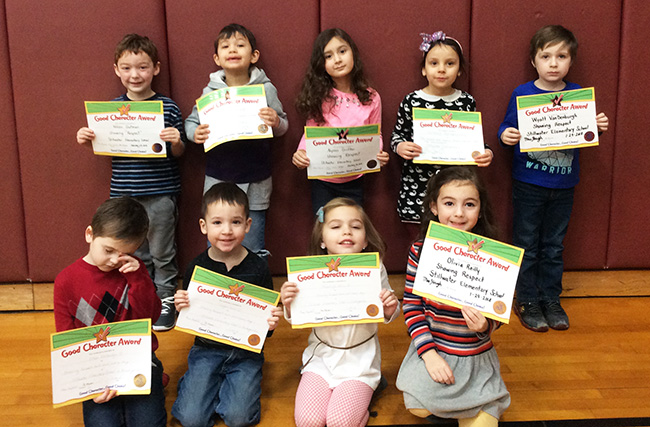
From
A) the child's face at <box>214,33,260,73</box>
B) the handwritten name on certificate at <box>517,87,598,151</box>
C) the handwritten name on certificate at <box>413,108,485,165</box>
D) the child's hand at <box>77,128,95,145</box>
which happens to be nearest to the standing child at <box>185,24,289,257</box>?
the child's face at <box>214,33,260,73</box>

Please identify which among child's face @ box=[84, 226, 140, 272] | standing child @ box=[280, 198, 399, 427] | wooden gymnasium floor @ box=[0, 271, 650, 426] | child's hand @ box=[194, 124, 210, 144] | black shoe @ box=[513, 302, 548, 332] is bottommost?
wooden gymnasium floor @ box=[0, 271, 650, 426]

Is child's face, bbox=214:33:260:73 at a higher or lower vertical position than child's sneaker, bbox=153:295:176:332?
higher

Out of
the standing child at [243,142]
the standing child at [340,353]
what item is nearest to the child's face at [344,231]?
the standing child at [340,353]

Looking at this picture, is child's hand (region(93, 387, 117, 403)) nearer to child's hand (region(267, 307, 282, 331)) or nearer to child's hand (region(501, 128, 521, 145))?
child's hand (region(267, 307, 282, 331))

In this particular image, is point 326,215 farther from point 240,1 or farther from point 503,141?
point 240,1

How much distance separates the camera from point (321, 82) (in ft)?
8.68

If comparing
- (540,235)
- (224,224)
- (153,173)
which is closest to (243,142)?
(153,173)

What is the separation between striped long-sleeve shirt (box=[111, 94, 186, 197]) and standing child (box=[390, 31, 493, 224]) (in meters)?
1.10

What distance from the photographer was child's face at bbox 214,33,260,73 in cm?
254

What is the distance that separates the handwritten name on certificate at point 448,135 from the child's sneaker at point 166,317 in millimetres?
1434

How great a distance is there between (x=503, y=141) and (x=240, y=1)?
1.48 meters

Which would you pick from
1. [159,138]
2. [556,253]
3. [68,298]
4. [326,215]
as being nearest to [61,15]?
[159,138]

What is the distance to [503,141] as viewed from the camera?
105 inches

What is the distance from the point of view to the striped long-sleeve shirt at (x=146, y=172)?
2648mm
